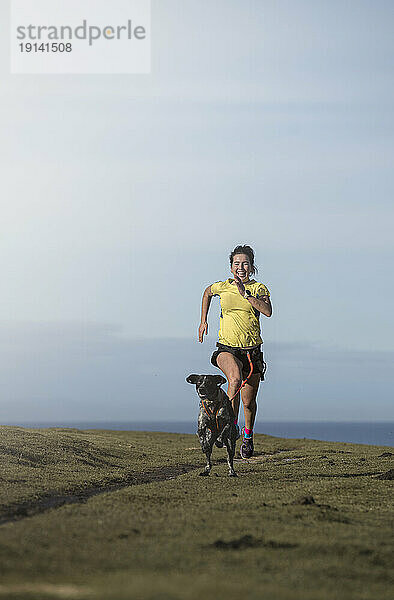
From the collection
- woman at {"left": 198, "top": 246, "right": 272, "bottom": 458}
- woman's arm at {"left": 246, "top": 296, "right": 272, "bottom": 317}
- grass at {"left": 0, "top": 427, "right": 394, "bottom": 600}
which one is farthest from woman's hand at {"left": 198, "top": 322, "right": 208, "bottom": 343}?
grass at {"left": 0, "top": 427, "right": 394, "bottom": 600}

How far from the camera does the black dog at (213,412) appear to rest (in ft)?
56.2

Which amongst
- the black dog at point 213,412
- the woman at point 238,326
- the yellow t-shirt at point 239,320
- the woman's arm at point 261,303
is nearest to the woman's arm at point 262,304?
the woman's arm at point 261,303

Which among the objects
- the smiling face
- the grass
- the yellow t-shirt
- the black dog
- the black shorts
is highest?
the smiling face

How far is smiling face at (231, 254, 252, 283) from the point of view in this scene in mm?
19094

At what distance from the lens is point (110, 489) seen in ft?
52.4

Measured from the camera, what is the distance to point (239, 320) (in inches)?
744

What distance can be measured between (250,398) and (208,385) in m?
2.95

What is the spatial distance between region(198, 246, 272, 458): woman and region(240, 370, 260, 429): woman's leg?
3cm

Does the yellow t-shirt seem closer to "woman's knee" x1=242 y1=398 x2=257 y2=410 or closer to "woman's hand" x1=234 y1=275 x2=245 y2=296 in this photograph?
"woman's hand" x1=234 y1=275 x2=245 y2=296

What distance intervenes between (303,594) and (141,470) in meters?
15.1

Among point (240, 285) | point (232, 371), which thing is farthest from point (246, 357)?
point (240, 285)

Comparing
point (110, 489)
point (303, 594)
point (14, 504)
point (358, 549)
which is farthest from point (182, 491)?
point (303, 594)

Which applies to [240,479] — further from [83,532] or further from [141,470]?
[83,532]

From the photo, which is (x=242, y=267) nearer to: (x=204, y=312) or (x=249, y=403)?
(x=204, y=312)
